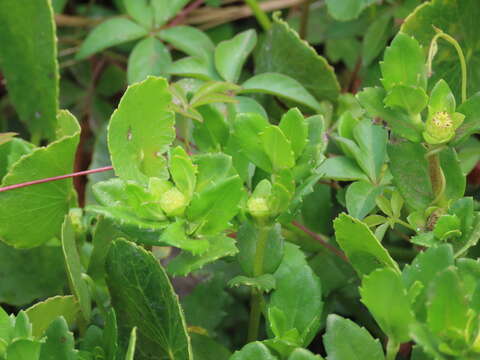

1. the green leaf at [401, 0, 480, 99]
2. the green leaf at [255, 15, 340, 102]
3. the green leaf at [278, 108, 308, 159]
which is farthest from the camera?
the green leaf at [255, 15, 340, 102]

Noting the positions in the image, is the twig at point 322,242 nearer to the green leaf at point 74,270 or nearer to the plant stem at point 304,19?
the green leaf at point 74,270

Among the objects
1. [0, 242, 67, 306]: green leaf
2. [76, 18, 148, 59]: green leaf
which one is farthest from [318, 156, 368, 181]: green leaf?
[76, 18, 148, 59]: green leaf

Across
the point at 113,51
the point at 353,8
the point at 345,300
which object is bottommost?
the point at 345,300

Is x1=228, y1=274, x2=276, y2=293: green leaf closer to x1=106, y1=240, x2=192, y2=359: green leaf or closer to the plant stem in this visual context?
x1=106, y1=240, x2=192, y2=359: green leaf

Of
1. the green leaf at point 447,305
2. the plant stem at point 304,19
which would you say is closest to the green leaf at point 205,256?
the green leaf at point 447,305

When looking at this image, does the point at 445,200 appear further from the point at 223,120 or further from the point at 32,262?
the point at 32,262

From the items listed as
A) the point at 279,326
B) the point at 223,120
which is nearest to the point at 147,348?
the point at 279,326

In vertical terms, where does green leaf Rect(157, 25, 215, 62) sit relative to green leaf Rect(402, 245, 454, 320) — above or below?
below
